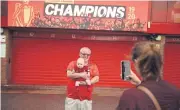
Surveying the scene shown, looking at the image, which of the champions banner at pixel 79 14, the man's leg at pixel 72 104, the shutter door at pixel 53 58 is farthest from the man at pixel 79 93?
the shutter door at pixel 53 58

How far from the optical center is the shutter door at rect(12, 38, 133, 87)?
47.1 ft

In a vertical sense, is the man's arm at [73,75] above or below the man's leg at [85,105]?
above

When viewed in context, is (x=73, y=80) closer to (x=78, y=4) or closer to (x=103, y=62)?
(x=78, y=4)

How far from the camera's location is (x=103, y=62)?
1453cm

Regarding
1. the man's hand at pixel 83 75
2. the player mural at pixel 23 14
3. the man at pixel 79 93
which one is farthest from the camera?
the player mural at pixel 23 14

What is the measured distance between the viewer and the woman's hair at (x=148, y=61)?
2.54 m

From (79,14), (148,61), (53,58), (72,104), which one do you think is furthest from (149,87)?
(53,58)

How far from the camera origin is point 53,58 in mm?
14422

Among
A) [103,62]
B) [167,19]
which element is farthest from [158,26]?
[103,62]

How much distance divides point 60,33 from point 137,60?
11.8 metres

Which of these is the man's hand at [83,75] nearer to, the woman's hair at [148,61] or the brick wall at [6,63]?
the woman's hair at [148,61]

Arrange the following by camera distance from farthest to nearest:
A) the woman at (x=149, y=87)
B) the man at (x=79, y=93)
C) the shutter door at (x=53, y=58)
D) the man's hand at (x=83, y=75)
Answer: the shutter door at (x=53, y=58) < the man at (x=79, y=93) < the man's hand at (x=83, y=75) < the woman at (x=149, y=87)

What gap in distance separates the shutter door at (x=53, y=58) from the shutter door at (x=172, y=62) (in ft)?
5.56

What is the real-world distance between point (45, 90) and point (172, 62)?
17.7 ft
